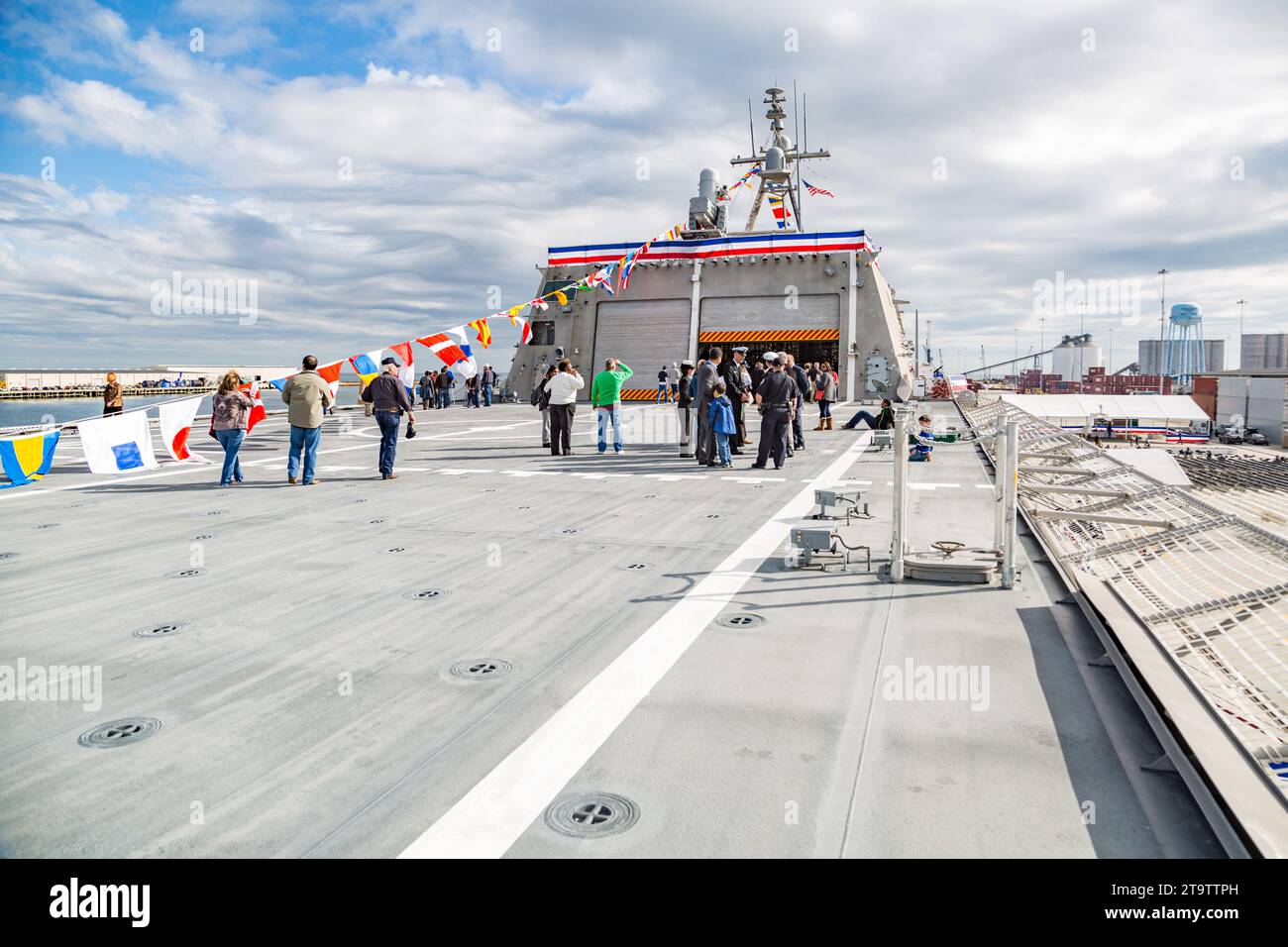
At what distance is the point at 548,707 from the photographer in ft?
10.7

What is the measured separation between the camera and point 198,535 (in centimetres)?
684

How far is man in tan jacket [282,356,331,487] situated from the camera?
982cm

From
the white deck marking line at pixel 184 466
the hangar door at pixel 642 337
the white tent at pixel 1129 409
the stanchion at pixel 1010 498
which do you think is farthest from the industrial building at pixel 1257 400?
the stanchion at pixel 1010 498

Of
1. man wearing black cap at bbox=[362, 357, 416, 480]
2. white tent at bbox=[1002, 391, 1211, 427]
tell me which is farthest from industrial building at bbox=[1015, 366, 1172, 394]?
man wearing black cap at bbox=[362, 357, 416, 480]

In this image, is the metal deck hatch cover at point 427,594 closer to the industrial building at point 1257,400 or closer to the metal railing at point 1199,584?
the metal railing at point 1199,584

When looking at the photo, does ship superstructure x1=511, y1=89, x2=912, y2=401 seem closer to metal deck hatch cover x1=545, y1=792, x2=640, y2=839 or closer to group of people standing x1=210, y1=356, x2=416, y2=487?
group of people standing x1=210, y1=356, x2=416, y2=487

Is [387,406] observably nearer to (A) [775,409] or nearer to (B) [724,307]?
(A) [775,409]

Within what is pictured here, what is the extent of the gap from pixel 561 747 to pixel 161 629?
2.87 meters

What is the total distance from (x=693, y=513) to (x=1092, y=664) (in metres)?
4.58

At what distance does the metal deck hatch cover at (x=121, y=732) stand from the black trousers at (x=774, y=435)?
926 centimetres
